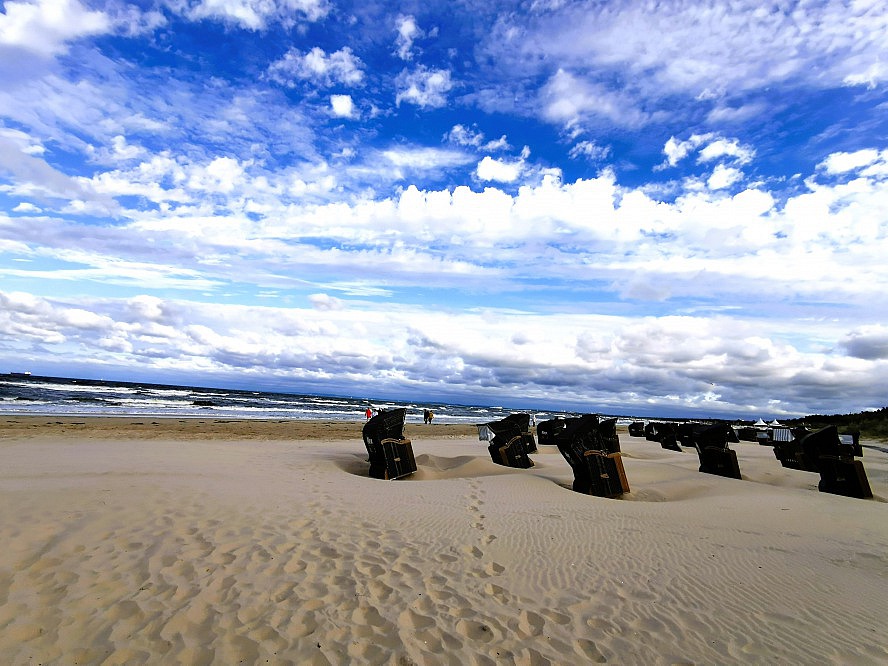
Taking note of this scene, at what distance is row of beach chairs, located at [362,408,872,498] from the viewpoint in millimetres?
12172

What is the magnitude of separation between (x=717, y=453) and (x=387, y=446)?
10773mm

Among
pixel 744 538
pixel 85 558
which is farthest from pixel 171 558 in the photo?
pixel 744 538

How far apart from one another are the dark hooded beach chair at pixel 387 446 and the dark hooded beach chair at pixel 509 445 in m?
3.68

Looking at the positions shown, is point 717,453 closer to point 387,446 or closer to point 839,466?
point 839,466

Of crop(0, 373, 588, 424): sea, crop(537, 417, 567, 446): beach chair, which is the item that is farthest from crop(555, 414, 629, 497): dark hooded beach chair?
crop(0, 373, 588, 424): sea

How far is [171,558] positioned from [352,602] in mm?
2472

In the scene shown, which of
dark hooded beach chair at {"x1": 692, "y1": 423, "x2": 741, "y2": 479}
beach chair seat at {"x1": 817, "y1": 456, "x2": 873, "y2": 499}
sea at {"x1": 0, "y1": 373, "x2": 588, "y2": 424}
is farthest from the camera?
sea at {"x1": 0, "y1": 373, "x2": 588, "y2": 424}

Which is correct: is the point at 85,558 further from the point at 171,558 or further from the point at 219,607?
the point at 219,607

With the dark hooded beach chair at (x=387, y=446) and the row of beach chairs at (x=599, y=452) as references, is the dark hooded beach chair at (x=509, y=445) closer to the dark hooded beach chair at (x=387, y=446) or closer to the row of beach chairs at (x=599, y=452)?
the row of beach chairs at (x=599, y=452)

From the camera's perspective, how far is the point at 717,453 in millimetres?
16359

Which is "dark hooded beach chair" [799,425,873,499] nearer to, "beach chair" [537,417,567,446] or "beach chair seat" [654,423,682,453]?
"beach chair" [537,417,567,446]

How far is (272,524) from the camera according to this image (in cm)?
738

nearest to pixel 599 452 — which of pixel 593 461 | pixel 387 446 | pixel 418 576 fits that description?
pixel 593 461

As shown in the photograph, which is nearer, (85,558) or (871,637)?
(871,637)
